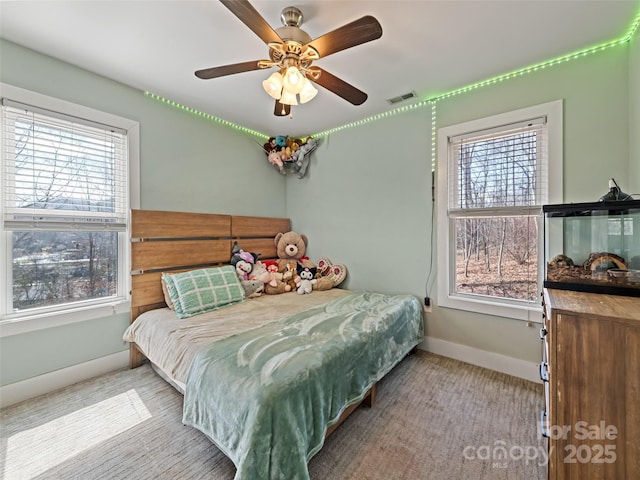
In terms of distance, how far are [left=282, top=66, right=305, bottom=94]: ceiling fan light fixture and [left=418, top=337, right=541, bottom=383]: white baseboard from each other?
257 cm

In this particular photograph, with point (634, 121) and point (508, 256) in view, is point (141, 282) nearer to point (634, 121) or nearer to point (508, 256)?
point (508, 256)

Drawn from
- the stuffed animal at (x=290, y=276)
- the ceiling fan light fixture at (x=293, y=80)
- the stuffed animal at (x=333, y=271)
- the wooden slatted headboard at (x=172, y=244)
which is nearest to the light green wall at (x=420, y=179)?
the stuffed animal at (x=333, y=271)

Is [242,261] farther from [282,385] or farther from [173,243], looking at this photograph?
[282,385]

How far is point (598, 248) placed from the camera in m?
1.64

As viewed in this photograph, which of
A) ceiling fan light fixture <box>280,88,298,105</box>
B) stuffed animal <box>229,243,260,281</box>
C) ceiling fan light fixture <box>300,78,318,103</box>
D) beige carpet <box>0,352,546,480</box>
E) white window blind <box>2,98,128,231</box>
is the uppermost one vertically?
ceiling fan light fixture <box>300,78,318,103</box>

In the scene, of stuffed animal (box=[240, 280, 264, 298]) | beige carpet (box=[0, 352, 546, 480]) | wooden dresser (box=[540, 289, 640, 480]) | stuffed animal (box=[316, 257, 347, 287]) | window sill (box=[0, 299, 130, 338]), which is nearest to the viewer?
wooden dresser (box=[540, 289, 640, 480])

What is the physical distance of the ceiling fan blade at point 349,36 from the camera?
122 cm

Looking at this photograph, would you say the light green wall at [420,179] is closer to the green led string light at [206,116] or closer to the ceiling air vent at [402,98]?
the ceiling air vent at [402,98]

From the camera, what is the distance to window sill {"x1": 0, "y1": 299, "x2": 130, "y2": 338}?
179 cm

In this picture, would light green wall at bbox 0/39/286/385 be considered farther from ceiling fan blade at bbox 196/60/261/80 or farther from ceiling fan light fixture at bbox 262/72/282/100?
ceiling fan light fixture at bbox 262/72/282/100

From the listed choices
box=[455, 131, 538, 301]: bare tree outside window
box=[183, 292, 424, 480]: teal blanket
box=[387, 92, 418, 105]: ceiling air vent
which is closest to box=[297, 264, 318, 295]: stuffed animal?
box=[183, 292, 424, 480]: teal blanket

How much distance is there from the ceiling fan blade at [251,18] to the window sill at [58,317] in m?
2.38

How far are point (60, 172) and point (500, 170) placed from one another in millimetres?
3693

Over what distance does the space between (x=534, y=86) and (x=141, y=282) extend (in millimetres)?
3773
